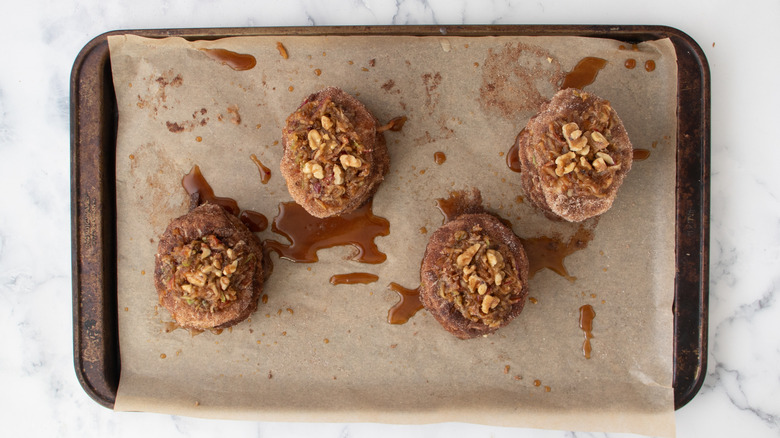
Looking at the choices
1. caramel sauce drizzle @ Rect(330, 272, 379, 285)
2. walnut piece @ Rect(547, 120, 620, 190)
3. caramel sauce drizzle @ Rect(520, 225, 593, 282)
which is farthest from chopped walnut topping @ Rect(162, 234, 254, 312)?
walnut piece @ Rect(547, 120, 620, 190)

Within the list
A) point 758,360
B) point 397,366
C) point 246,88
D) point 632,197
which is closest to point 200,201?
point 246,88

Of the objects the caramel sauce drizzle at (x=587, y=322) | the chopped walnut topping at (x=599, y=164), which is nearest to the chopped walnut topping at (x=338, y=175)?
the chopped walnut topping at (x=599, y=164)

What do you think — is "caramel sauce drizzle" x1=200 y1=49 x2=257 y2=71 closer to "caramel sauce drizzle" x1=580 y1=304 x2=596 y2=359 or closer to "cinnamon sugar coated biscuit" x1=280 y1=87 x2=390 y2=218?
"cinnamon sugar coated biscuit" x1=280 y1=87 x2=390 y2=218

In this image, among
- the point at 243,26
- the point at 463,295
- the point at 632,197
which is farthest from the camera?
the point at 243,26

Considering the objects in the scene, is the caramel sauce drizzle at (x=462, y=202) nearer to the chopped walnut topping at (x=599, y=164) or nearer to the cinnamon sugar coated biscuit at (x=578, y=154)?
the cinnamon sugar coated biscuit at (x=578, y=154)

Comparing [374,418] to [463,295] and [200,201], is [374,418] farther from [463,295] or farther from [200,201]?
[200,201]

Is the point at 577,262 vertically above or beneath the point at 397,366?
above
